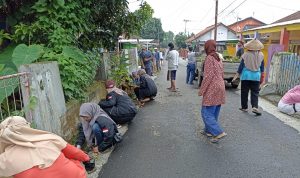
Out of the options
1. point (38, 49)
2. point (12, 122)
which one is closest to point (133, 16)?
point (38, 49)

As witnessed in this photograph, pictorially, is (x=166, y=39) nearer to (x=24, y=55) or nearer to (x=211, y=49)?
(x=211, y=49)

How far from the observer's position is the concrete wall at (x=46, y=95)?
372 cm

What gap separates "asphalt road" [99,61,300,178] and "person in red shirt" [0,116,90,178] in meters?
1.64

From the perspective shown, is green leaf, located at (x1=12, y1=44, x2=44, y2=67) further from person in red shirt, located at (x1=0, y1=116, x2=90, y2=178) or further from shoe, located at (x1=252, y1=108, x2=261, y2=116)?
shoe, located at (x1=252, y1=108, x2=261, y2=116)

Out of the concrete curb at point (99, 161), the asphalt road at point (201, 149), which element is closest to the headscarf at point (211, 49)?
the asphalt road at point (201, 149)

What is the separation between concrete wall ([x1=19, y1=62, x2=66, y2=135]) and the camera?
3.72 metres

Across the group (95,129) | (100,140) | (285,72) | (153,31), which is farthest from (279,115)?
(153,31)

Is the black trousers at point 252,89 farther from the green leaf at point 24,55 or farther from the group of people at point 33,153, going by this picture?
the group of people at point 33,153

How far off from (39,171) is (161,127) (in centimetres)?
394

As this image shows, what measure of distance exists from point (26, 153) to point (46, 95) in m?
1.89

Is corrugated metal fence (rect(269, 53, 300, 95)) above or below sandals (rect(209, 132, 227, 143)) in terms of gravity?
above

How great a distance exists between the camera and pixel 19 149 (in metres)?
2.25

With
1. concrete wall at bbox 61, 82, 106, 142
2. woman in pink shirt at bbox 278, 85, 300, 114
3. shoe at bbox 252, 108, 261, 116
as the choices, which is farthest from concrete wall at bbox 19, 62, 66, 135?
woman in pink shirt at bbox 278, 85, 300, 114

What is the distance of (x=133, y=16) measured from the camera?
8242 mm
